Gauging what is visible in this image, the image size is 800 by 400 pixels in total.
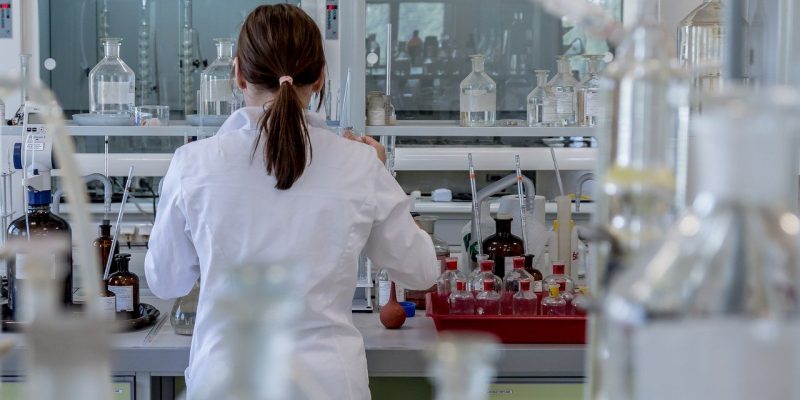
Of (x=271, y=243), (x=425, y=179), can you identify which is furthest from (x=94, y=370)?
(x=425, y=179)

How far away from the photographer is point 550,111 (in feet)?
10.2

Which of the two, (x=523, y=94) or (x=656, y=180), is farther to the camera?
(x=523, y=94)

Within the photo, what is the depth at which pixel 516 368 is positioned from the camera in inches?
100

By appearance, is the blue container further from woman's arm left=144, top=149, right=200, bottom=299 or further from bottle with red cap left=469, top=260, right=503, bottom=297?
woman's arm left=144, top=149, right=200, bottom=299

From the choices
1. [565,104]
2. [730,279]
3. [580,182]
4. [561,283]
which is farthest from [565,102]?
[730,279]

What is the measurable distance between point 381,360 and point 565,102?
1049mm

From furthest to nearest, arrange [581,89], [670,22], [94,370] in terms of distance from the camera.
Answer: [670,22]
[581,89]
[94,370]

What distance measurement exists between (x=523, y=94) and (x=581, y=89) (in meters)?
2.29

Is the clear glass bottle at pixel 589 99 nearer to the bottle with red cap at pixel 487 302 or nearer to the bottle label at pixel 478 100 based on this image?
the bottle label at pixel 478 100

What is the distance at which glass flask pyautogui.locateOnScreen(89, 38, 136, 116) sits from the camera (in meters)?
3.10

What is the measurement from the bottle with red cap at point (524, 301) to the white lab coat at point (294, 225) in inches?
21.1

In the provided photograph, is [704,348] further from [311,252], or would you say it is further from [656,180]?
[311,252]

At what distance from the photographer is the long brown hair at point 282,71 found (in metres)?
2.06

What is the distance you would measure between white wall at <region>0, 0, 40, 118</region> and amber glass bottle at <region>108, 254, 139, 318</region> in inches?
74.7
